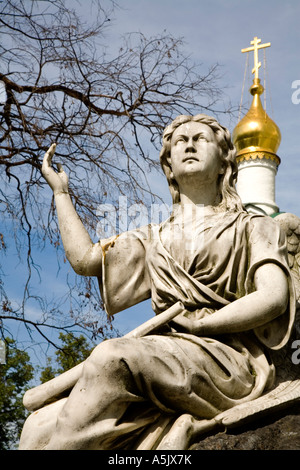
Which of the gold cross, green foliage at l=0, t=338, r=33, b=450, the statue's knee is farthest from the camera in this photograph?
the gold cross

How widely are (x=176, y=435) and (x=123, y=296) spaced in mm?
1393

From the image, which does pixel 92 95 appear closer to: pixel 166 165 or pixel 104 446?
pixel 166 165

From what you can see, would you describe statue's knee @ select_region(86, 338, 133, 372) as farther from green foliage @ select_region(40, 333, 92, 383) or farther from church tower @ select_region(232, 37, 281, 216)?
church tower @ select_region(232, 37, 281, 216)

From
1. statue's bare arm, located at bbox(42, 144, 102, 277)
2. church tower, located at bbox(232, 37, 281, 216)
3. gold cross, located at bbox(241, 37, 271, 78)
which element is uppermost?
gold cross, located at bbox(241, 37, 271, 78)

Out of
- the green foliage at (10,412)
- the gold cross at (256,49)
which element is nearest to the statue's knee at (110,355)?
the green foliage at (10,412)

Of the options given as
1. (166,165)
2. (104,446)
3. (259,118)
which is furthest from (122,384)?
(259,118)

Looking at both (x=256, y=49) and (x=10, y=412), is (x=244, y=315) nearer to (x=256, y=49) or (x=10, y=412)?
(x=10, y=412)

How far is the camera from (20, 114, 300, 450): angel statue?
14.4 ft

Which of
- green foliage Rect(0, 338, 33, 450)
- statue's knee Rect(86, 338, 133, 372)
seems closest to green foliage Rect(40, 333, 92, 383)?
green foliage Rect(0, 338, 33, 450)

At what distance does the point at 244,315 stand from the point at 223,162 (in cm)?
131

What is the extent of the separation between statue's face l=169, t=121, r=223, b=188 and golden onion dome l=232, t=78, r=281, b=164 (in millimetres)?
12791

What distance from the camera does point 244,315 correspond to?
4891 millimetres

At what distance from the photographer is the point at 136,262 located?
562 centimetres

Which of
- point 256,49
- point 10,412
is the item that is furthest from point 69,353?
point 256,49
